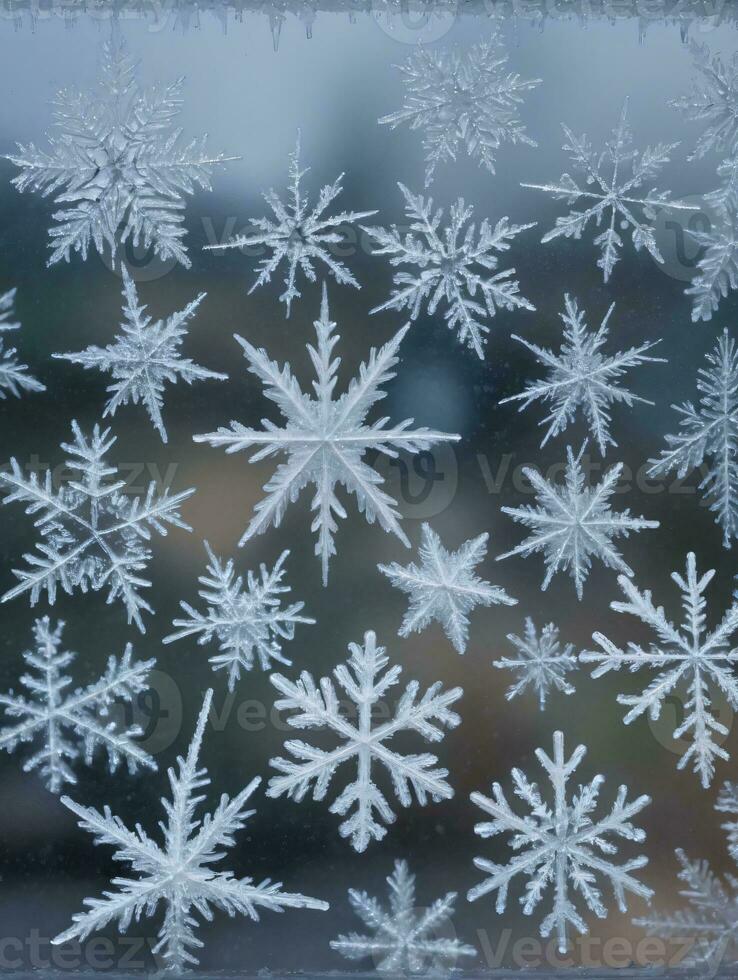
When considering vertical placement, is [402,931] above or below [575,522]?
below

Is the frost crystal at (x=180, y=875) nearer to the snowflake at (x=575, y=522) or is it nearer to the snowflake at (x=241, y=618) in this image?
the snowflake at (x=241, y=618)

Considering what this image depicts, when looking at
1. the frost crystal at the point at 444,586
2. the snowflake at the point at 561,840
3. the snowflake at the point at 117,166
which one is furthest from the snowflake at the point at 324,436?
the snowflake at the point at 561,840

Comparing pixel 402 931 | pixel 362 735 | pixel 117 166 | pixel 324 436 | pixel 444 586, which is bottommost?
pixel 402 931

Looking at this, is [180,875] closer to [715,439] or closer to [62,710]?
[62,710]

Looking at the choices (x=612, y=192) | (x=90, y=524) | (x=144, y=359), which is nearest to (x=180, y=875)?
(x=90, y=524)

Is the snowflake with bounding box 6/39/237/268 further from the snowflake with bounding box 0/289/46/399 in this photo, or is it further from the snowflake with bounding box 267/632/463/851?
the snowflake with bounding box 267/632/463/851

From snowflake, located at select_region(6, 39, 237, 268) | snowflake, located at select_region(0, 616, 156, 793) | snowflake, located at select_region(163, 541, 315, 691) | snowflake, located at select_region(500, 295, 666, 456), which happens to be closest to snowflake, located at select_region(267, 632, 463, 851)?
snowflake, located at select_region(163, 541, 315, 691)
